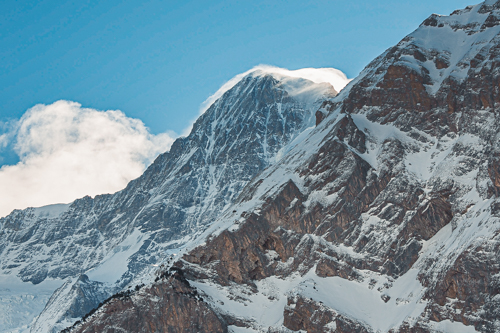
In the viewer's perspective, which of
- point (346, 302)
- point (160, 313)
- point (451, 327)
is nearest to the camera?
point (451, 327)

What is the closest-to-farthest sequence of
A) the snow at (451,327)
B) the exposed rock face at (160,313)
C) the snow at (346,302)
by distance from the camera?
the snow at (451,327), the snow at (346,302), the exposed rock face at (160,313)

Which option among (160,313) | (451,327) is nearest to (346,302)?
(451,327)

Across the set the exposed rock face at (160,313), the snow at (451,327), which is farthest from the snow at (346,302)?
the snow at (451,327)

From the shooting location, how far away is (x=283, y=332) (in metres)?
182

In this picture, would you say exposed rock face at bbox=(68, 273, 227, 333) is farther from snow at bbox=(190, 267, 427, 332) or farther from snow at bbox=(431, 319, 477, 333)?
snow at bbox=(431, 319, 477, 333)

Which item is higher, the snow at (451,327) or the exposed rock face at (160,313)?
the exposed rock face at (160,313)

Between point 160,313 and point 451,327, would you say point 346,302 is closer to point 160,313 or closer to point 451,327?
point 451,327

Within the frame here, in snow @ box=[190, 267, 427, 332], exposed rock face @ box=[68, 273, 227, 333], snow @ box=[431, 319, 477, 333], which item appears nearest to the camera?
snow @ box=[431, 319, 477, 333]

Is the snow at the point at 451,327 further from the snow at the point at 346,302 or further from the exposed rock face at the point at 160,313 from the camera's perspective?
the exposed rock face at the point at 160,313

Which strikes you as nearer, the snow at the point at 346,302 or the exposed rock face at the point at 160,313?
the snow at the point at 346,302

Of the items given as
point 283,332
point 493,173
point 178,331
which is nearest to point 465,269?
point 493,173

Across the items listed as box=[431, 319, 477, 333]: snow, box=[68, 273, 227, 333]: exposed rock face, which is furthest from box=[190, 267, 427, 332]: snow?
box=[431, 319, 477, 333]: snow

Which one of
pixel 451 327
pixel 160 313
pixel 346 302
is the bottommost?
pixel 451 327

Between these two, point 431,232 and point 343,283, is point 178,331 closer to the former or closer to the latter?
point 343,283
